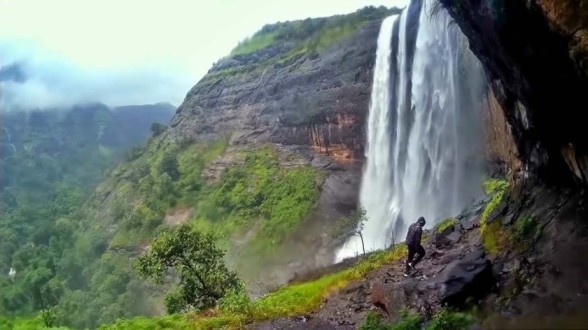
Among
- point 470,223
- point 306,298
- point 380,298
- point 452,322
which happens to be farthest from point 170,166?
point 452,322

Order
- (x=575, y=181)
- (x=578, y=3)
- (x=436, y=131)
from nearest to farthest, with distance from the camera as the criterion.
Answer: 1. (x=578, y=3)
2. (x=575, y=181)
3. (x=436, y=131)

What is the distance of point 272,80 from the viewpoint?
7706cm

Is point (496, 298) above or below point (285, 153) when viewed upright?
below

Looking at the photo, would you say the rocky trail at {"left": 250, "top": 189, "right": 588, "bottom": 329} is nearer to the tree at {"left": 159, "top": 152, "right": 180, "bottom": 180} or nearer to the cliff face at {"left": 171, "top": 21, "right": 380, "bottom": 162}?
the cliff face at {"left": 171, "top": 21, "right": 380, "bottom": 162}

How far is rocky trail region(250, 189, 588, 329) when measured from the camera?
987 centimetres

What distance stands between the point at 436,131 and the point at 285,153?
30.3 m

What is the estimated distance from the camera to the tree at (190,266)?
2117cm

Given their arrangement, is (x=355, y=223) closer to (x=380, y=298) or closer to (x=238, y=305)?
(x=238, y=305)

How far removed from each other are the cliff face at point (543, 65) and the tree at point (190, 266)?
12918 millimetres

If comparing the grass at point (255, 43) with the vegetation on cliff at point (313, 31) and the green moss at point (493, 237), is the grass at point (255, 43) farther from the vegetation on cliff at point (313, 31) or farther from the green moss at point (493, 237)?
the green moss at point (493, 237)

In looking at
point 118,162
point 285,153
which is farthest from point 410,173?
point 118,162

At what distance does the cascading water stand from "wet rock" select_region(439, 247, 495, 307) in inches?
924

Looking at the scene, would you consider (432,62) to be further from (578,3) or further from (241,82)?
(241,82)

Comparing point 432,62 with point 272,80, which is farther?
point 272,80
